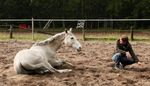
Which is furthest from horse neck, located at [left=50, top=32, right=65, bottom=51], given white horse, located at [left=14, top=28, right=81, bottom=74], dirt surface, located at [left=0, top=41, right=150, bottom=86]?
dirt surface, located at [left=0, top=41, right=150, bottom=86]

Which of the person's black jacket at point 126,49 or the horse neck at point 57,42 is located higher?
the horse neck at point 57,42

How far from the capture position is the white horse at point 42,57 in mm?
8297

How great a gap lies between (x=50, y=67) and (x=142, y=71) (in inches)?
84.4

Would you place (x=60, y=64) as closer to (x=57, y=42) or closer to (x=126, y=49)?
(x=57, y=42)

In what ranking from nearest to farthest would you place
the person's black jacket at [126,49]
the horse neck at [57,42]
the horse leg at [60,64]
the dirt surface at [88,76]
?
the dirt surface at [88,76], the person's black jacket at [126,49], the horse leg at [60,64], the horse neck at [57,42]

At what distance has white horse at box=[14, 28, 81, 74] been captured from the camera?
27.2 feet

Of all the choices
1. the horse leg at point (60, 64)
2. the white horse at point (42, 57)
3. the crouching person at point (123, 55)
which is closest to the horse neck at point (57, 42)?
the white horse at point (42, 57)

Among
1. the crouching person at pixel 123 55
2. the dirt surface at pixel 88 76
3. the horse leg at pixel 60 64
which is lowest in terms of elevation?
the dirt surface at pixel 88 76

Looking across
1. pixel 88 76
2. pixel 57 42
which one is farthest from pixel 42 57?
pixel 88 76

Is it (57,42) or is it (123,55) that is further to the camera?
(57,42)

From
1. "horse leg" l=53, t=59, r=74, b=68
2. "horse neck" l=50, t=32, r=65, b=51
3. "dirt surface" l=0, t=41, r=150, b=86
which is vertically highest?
"horse neck" l=50, t=32, r=65, b=51

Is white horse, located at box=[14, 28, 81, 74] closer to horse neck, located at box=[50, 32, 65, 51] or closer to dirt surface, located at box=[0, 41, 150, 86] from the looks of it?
horse neck, located at box=[50, 32, 65, 51]

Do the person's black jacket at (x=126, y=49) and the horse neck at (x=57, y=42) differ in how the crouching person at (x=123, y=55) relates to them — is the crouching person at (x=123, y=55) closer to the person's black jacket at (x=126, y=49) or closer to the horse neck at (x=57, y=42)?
the person's black jacket at (x=126, y=49)

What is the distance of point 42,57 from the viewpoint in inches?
334
